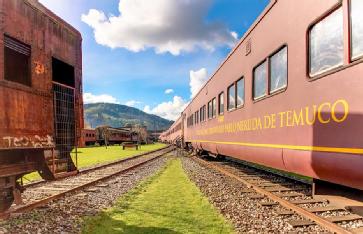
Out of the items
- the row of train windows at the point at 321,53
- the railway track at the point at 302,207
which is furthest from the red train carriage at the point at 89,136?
the row of train windows at the point at 321,53

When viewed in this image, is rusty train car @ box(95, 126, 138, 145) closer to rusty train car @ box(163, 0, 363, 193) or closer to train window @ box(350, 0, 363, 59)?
rusty train car @ box(163, 0, 363, 193)

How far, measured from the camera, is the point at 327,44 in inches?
182

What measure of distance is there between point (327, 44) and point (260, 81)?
Result: 9.56ft

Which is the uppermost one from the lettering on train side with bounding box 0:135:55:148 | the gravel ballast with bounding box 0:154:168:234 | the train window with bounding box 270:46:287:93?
the train window with bounding box 270:46:287:93

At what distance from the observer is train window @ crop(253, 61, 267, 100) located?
7.23 metres

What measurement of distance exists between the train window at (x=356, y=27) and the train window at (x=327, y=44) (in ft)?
0.75

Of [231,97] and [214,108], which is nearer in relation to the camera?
[231,97]

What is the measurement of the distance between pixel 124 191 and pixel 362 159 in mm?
6411

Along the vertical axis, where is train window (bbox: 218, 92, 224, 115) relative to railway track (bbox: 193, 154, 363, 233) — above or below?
above

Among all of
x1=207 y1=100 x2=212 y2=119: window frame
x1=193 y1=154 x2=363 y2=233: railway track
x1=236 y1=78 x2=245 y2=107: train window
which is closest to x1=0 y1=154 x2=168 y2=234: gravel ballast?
x1=193 y1=154 x2=363 y2=233: railway track

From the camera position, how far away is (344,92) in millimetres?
4070

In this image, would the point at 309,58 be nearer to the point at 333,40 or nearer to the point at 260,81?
the point at 333,40

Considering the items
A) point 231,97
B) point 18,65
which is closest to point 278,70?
point 231,97

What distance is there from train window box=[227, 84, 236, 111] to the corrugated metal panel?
575 cm
